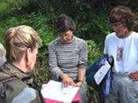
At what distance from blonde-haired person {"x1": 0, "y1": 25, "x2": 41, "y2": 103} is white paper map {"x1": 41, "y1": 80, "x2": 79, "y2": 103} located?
1959 mm

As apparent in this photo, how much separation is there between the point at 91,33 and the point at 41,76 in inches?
58.4

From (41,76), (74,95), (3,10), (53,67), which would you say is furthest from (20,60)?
(3,10)

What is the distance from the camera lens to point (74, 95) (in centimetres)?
517

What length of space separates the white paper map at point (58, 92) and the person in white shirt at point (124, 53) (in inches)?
20.7

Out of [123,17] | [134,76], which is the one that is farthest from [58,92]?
[123,17]

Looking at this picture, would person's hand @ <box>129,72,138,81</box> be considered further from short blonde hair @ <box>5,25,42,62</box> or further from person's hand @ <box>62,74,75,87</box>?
short blonde hair @ <box>5,25,42,62</box>

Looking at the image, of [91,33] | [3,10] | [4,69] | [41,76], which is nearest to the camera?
[4,69]

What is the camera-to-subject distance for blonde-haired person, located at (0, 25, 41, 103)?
2.78 m

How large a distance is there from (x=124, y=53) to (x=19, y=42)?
2355 millimetres

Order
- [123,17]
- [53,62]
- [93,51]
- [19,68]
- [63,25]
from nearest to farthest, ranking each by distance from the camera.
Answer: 1. [19,68]
2. [123,17]
3. [63,25]
4. [53,62]
5. [93,51]

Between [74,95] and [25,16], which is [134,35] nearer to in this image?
[74,95]

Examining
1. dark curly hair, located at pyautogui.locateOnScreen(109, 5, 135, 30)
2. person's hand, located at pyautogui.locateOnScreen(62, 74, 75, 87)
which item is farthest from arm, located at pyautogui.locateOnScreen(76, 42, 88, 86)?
dark curly hair, located at pyautogui.locateOnScreen(109, 5, 135, 30)

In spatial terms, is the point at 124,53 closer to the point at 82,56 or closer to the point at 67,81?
the point at 82,56

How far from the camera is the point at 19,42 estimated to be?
9.97ft
